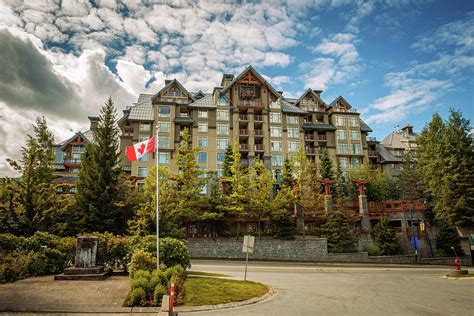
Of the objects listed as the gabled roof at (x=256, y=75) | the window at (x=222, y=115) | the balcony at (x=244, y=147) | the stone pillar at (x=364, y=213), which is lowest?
the stone pillar at (x=364, y=213)

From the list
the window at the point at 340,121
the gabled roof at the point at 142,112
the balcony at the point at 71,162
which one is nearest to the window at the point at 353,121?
the window at the point at 340,121

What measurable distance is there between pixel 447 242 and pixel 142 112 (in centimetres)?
5105

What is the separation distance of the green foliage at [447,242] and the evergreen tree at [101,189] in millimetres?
38773

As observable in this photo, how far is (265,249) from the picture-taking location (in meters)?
→ 35.1

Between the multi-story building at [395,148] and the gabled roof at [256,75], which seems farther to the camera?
the multi-story building at [395,148]

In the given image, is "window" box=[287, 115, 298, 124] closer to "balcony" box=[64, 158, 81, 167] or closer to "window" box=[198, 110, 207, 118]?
"window" box=[198, 110, 207, 118]

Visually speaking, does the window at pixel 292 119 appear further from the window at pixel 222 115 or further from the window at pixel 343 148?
the window at pixel 222 115

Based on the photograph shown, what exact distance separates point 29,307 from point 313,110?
63.8 meters

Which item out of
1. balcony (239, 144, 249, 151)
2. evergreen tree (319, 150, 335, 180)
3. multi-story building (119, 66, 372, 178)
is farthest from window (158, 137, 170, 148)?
evergreen tree (319, 150, 335, 180)

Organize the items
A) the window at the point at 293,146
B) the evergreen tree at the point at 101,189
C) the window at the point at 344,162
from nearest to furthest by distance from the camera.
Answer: the evergreen tree at the point at 101,189, the window at the point at 293,146, the window at the point at 344,162

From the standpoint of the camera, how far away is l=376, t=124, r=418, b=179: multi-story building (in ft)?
232

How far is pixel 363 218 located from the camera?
40.8 metres

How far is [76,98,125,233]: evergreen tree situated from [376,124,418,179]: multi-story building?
5595 centimetres

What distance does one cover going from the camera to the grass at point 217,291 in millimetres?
12787
